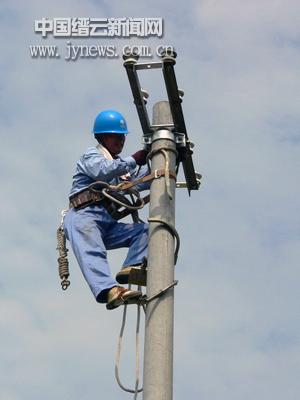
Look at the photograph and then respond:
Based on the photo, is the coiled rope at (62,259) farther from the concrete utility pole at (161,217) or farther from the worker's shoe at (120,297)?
the concrete utility pole at (161,217)

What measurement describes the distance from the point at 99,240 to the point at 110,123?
1522mm

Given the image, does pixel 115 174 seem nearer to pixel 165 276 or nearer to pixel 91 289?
pixel 91 289

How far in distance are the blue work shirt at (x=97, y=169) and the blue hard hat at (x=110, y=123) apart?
43 cm

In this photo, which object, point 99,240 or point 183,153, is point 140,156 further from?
point 99,240

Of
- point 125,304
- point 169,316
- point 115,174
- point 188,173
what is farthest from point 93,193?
point 169,316

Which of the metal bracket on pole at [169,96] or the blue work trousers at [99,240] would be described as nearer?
the metal bracket on pole at [169,96]

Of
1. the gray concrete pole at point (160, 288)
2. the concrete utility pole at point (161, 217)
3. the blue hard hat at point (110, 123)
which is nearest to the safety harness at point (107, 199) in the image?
the concrete utility pole at point (161, 217)

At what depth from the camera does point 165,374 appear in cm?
530

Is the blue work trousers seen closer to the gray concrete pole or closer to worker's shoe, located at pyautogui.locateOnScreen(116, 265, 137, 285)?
worker's shoe, located at pyautogui.locateOnScreen(116, 265, 137, 285)

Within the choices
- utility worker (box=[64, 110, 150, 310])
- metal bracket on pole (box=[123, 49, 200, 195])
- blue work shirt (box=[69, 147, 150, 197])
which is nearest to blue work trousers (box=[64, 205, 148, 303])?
utility worker (box=[64, 110, 150, 310])

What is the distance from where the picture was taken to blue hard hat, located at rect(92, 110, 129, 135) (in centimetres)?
789

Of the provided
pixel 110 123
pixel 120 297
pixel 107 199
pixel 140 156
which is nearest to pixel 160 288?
pixel 120 297

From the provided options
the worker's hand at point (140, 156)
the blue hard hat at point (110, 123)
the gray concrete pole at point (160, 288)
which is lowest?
the gray concrete pole at point (160, 288)

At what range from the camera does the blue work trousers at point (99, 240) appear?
6.50 m
